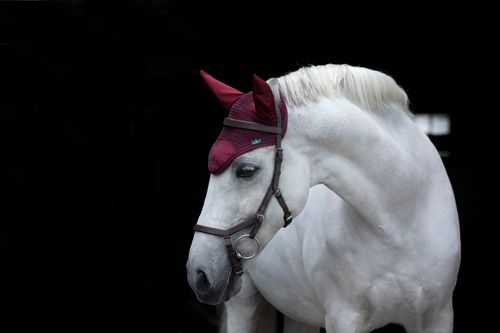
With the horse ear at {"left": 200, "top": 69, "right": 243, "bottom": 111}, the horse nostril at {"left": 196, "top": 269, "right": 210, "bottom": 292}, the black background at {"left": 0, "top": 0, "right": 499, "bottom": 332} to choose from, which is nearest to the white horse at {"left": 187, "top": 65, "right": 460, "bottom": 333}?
the horse nostril at {"left": 196, "top": 269, "right": 210, "bottom": 292}

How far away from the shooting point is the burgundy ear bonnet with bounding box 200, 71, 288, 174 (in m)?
1.83

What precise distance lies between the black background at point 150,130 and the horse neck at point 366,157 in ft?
7.86

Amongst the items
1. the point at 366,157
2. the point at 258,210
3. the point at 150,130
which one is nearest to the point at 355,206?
the point at 366,157

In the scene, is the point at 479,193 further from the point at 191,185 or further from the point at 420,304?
the point at 420,304

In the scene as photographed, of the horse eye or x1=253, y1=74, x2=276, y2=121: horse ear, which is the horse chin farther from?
x1=253, y1=74, x2=276, y2=121: horse ear

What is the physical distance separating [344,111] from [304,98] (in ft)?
0.49

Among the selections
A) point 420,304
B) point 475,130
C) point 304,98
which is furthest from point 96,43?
point 475,130

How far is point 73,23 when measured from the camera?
13.4 feet

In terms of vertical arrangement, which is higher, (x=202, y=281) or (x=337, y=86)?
(x=337, y=86)

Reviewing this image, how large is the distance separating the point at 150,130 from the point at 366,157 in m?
3.88

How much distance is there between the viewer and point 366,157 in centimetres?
205

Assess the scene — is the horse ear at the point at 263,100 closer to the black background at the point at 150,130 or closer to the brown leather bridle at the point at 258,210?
the brown leather bridle at the point at 258,210

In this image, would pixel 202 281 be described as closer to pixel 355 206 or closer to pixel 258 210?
pixel 258 210

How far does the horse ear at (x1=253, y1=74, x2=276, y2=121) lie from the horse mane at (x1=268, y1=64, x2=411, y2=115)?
0.10 meters
